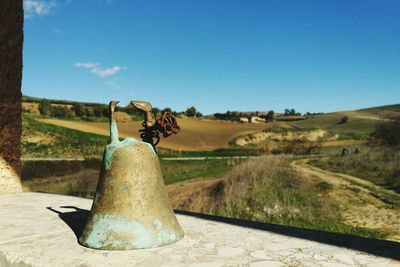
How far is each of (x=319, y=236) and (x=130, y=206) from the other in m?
1.72

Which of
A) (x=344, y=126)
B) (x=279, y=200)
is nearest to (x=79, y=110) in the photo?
(x=279, y=200)

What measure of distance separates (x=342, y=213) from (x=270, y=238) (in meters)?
7.94

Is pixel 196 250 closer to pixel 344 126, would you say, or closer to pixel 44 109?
pixel 44 109

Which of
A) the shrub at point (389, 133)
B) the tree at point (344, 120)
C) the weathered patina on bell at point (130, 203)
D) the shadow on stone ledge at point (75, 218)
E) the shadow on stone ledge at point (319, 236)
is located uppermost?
the tree at point (344, 120)

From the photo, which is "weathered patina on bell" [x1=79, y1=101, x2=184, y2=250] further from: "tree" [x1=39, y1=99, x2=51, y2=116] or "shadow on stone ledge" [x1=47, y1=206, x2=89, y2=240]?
"tree" [x1=39, y1=99, x2=51, y2=116]

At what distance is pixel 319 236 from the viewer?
3.74m

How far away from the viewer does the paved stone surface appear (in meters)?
2.96

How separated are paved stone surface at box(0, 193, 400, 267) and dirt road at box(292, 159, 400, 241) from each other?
570cm

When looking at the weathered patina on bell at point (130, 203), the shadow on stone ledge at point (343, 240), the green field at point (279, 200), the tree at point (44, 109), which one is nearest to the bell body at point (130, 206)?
the weathered patina on bell at point (130, 203)

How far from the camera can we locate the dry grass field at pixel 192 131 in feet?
96.3

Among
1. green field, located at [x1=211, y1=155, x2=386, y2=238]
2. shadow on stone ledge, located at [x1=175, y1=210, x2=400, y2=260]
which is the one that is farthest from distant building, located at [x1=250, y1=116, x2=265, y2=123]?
shadow on stone ledge, located at [x1=175, y1=210, x2=400, y2=260]

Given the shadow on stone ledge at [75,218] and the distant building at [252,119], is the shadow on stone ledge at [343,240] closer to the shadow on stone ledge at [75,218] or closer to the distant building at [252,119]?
the shadow on stone ledge at [75,218]

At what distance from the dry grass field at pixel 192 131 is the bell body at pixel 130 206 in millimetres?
21759

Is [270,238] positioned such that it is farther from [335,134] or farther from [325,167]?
[335,134]
